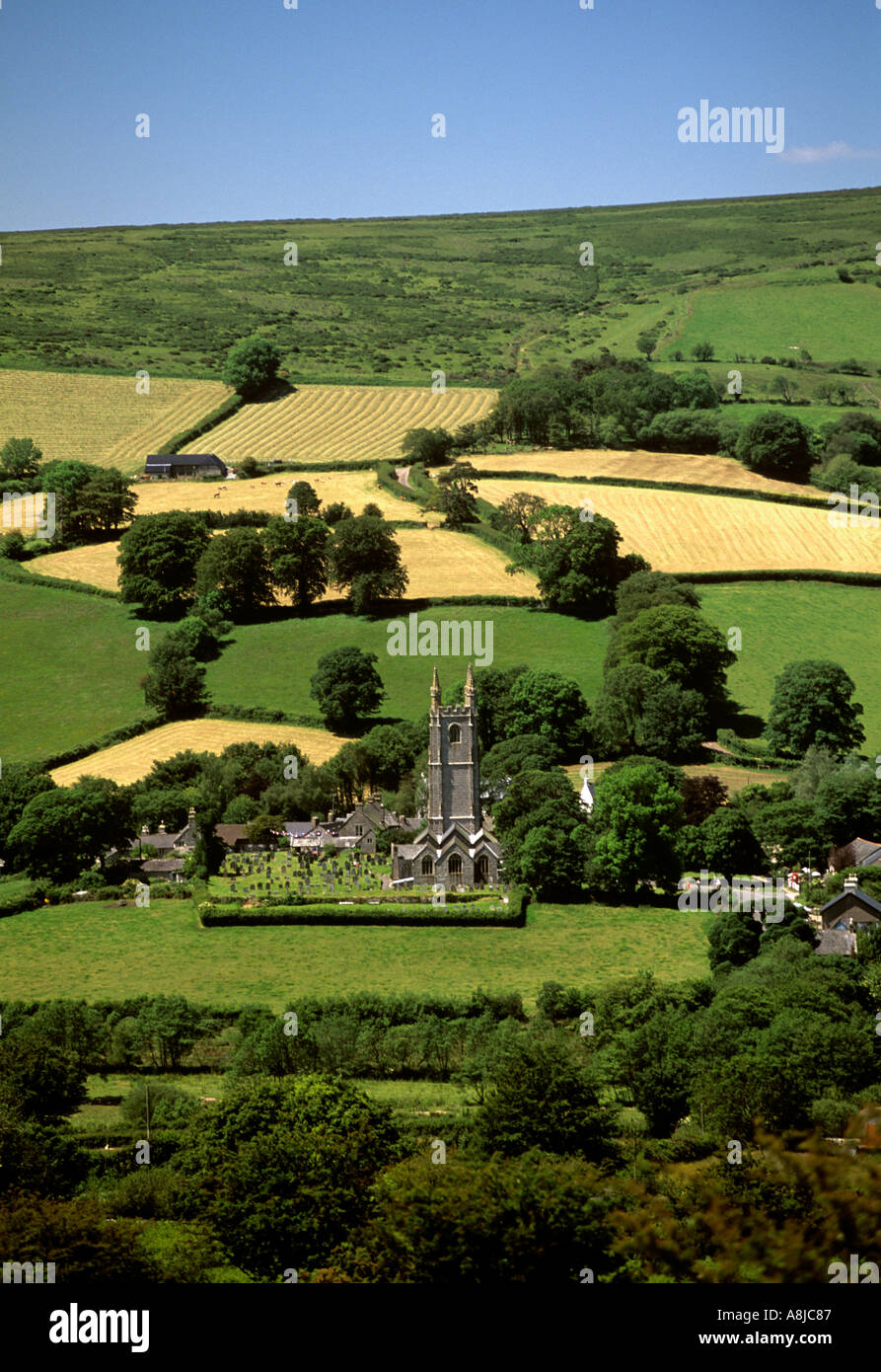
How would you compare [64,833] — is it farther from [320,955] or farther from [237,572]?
[237,572]

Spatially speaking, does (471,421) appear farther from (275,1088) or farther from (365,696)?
(275,1088)

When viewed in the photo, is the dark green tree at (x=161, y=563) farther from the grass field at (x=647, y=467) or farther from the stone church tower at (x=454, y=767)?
the stone church tower at (x=454, y=767)

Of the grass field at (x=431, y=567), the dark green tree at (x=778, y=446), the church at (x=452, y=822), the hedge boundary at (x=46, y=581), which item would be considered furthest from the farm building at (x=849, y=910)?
the dark green tree at (x=778, y=446)

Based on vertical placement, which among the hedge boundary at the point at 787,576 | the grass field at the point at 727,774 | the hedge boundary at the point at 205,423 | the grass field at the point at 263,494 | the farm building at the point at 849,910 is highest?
the hedge boundary at the point at 205,423

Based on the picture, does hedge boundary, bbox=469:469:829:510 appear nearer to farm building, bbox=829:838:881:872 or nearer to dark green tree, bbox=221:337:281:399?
dark green tree, bbox=221:337:281:399

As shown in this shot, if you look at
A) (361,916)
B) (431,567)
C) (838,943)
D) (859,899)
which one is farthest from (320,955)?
(431,567)
